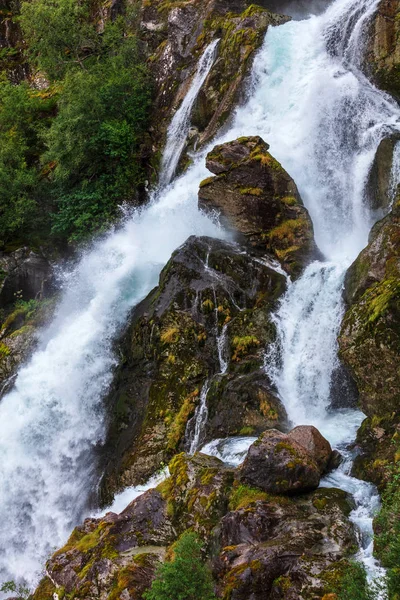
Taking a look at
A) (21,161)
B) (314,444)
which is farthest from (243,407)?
(21,161)

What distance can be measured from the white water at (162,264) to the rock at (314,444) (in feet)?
4.45

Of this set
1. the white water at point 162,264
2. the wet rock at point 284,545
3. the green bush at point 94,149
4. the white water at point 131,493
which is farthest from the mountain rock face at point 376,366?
the green bush at point 94,149

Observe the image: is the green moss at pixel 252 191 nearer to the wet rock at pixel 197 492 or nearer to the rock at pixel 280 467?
the wet rock at pixel 197 492

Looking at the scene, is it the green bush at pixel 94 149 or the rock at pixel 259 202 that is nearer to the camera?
the rock at pixel 259 202

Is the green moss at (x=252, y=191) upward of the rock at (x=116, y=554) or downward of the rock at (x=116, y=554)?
upward

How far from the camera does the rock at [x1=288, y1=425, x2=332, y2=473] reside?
9633 millimetres

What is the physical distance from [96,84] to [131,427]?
53.5 ft

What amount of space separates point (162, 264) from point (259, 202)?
13.5ft

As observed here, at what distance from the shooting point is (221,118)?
820 inches

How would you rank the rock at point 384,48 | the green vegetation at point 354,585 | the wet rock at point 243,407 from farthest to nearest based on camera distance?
the rock at point 384,48, the wet rock at point 243,407, the green vegetation at point 354,585

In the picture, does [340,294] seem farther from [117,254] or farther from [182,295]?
[117,254]

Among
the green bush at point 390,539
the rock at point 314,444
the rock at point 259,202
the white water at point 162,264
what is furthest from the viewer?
the rock at point 259,202

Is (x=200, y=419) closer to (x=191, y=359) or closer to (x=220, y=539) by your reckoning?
(x=191, y=359)

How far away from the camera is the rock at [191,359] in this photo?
42.4ft
